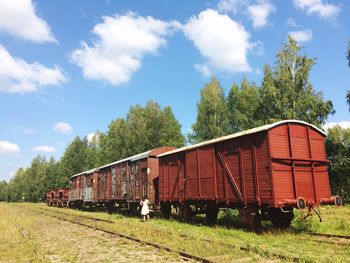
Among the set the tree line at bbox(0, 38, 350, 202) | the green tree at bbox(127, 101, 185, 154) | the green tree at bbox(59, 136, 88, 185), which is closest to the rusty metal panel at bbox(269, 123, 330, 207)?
the tree line at bbox(0, 38, 350, 202)

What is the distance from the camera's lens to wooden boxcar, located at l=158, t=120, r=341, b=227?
1206cm

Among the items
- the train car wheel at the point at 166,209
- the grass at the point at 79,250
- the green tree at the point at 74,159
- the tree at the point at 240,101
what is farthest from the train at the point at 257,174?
the green tree at the point at 74,159

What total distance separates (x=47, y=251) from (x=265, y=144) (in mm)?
8471

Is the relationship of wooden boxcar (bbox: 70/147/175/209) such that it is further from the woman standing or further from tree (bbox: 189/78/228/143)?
tree (bbox: 189/78/228/143)

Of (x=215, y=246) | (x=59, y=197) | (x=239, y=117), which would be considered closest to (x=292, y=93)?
(x=239, y=117)

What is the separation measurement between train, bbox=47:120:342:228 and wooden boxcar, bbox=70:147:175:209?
231 cm

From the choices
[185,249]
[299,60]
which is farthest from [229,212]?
[299,60]

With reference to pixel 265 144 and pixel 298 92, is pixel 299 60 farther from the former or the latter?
pixel 265 144

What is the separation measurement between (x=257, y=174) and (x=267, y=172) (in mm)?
533

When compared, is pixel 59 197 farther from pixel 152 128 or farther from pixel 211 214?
pixel 211 214

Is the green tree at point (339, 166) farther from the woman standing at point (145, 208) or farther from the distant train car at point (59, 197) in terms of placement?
the distant train car at point (59, 197)

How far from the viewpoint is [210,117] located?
147 ft

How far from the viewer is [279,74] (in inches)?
1330

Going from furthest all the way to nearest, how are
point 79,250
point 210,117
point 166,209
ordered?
point 210,117, point 166,209, point 79,250
